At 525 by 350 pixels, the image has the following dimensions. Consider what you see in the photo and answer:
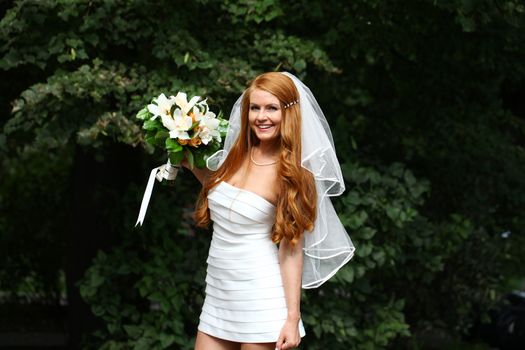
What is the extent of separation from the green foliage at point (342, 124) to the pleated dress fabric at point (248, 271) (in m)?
0.58

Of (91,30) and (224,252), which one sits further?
(91,30)

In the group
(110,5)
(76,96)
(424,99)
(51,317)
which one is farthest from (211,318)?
(51,317)

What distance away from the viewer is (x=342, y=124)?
7652mm

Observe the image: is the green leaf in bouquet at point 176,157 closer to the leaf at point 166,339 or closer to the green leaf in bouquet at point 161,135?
the green leaf in bouquet at point 161,135

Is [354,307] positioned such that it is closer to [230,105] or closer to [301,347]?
[301,347]

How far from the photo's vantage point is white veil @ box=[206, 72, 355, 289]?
461 cm

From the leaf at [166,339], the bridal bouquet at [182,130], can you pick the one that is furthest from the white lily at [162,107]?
the leaf at [166,339]

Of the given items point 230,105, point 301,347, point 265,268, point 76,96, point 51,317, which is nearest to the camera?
point 265,268

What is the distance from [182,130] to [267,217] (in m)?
0.57

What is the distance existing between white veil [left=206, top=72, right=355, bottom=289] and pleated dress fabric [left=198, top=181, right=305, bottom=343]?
0.72ft

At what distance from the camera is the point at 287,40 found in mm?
7184

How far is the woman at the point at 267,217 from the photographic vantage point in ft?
14.9

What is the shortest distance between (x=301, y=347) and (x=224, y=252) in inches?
125

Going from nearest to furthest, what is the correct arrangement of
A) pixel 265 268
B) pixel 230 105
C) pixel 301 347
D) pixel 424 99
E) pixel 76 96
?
pixel 265 268
pixel 76 96
pixel 230 105
pixel 301 347
pixel 424 99
